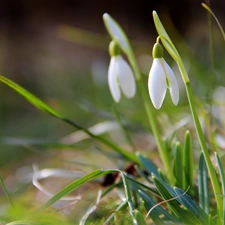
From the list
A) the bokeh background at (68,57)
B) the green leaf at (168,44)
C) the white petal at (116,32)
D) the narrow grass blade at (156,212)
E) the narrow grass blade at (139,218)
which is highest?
the green leaf at (168,44)

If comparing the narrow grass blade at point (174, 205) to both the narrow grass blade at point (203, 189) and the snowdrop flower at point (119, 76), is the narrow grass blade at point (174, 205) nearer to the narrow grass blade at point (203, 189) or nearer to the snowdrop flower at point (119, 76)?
the narrow grass blade at point (203, 189)

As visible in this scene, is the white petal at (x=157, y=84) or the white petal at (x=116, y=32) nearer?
the white petal at (x=157, y=84)

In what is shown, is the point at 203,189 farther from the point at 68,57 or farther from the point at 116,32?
the point at 68,57

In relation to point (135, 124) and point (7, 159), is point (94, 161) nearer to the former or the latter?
point (135, 124)

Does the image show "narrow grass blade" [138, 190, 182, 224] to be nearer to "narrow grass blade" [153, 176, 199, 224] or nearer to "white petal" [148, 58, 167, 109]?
"narrow grass blade" [153, 176, 199, 224]

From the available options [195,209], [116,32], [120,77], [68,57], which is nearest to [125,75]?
[120,77]

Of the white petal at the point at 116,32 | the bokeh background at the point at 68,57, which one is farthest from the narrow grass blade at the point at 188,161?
the bokeh background at the point at 68,57

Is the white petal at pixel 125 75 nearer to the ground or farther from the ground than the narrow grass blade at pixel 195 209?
farther from the ground

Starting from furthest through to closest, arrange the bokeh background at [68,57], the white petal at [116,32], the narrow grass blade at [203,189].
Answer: the bokeh background at [68,57]
the white petal at [116,32]
the narrow grass blade at [203,189]

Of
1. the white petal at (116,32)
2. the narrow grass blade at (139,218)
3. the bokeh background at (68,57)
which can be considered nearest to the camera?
the narrow grass blade at (139,218)
